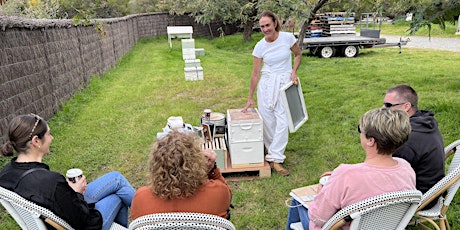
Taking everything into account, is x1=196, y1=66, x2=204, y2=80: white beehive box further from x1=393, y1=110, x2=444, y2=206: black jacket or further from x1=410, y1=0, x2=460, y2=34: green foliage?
x1=393, y1=110, x2=444, y2=206: black jacket

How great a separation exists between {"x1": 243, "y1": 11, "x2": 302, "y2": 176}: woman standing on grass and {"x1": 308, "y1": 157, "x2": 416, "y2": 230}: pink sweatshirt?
7.19 ft

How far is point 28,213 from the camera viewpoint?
183 cm

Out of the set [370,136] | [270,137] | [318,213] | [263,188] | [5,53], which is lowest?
[263,188]

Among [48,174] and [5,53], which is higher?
[5,53]

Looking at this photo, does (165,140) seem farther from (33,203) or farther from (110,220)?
(110,220)

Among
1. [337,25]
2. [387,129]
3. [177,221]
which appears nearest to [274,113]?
[387,129]

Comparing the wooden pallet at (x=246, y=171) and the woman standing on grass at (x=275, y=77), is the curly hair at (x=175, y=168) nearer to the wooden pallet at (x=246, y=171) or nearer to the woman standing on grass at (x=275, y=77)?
the wooden pallet at (x=246, y=171)

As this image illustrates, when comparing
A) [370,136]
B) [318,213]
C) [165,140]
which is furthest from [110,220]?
[370,136]

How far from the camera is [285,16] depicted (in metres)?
10.9

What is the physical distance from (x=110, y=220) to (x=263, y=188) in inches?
70.9

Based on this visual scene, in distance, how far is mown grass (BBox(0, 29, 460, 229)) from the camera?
13.0 feet

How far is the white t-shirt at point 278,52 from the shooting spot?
13.0 feet

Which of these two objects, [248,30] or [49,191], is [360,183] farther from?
[248,30]

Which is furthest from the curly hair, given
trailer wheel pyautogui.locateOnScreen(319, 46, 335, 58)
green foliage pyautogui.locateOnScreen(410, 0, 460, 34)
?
trailer wheel pyautogui.locateOnScreen(319, 46, 335, 58)
